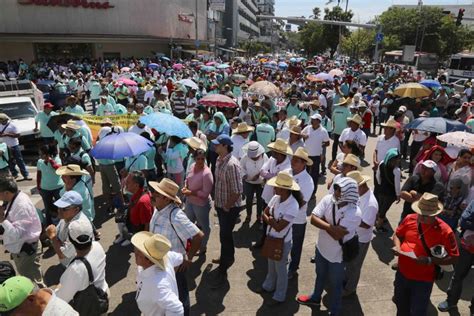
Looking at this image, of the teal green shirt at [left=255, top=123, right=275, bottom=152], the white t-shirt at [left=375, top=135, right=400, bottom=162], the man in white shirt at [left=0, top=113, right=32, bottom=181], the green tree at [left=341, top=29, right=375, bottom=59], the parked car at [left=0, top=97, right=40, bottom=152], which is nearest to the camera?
the white t-shirt at [left=375, top=135, right=400, bottom=162]

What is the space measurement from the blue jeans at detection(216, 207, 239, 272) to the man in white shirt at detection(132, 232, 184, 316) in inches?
84.3

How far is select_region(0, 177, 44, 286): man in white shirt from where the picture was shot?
407 centimetres

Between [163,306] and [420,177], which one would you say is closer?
[163,306]

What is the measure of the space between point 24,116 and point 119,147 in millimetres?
7388

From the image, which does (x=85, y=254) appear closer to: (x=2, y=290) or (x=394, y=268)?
(x=2, y=290)

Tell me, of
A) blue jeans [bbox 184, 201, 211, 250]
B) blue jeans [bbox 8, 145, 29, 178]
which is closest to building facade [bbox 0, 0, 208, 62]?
blue jeans [bbox 8, 145, 29, 178]

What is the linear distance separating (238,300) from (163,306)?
2.25 m

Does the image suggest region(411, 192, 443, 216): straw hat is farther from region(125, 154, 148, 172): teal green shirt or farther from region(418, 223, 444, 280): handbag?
region(125, 154, 148, 172): teal green shirt

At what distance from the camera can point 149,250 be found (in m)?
3.00

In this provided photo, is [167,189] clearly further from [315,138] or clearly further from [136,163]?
[315,138]

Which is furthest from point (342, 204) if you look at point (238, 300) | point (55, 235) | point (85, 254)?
point (55, 235)

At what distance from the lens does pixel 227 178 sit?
16.6ft

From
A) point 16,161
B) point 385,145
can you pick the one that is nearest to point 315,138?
point 385,145

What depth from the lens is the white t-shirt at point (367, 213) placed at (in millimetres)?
4699
